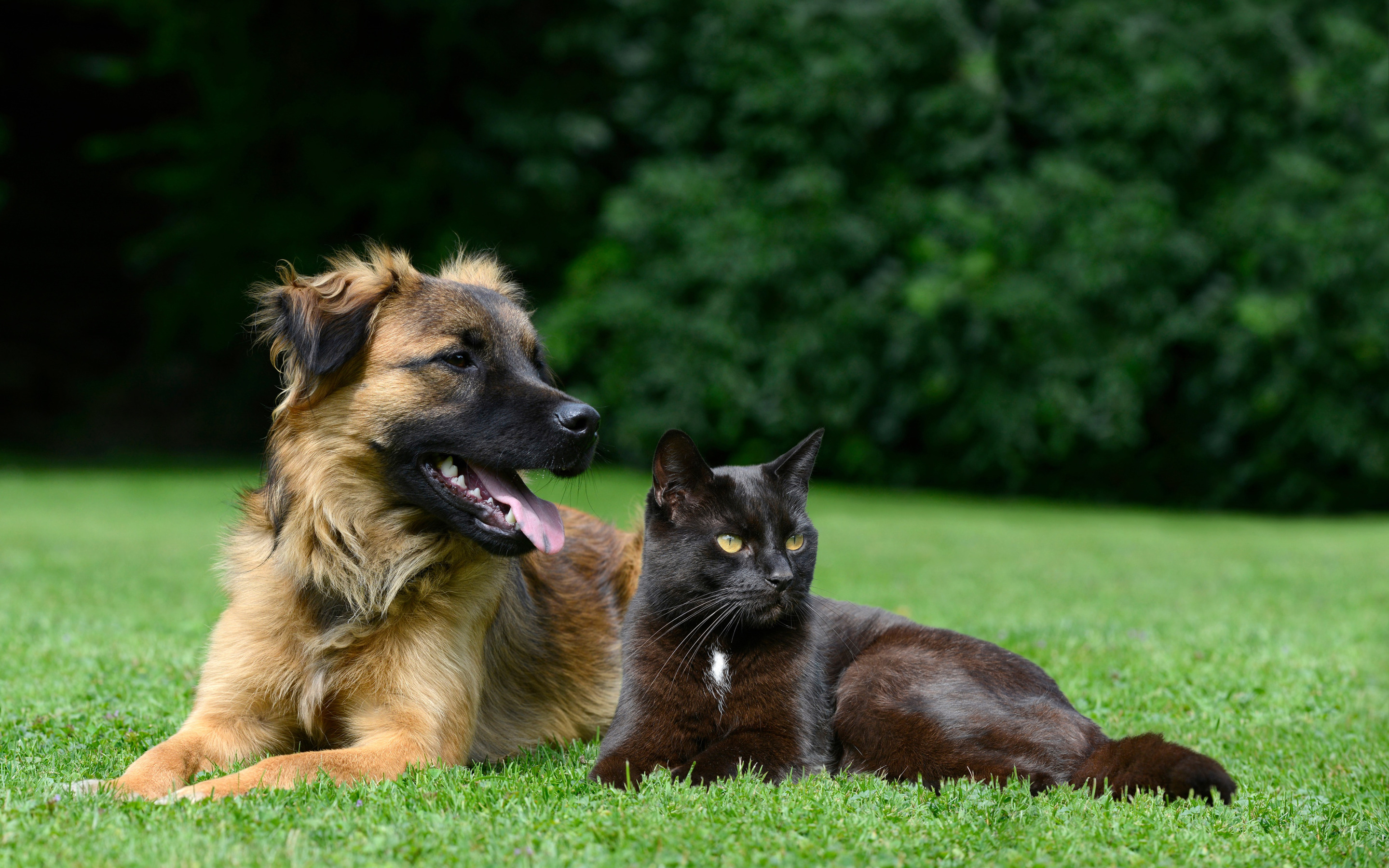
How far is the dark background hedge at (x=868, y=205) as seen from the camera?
16.9 metres

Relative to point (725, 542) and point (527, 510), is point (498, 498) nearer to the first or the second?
point (527, 510)

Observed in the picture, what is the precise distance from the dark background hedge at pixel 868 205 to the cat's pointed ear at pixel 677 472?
1312cm

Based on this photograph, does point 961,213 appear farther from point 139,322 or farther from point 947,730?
point 139,322

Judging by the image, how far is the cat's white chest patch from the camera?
4.24 meters

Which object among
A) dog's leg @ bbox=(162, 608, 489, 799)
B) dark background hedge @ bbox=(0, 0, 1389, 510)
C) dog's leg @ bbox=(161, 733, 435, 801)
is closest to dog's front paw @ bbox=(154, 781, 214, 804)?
dog's leg @ bbox=(161, 733, 435, 801)

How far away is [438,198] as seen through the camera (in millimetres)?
20125

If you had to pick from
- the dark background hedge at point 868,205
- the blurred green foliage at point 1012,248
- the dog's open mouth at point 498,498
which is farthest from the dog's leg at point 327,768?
the blurred green foliage at point 1012,248

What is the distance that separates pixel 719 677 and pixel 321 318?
1.99m

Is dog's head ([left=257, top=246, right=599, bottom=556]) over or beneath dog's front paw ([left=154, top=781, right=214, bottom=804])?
over

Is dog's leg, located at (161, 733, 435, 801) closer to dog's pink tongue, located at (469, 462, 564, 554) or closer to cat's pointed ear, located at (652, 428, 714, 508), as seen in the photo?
dog's pink tongue, located at (469, 462, 564, 554)

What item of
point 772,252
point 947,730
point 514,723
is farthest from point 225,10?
point 947,730

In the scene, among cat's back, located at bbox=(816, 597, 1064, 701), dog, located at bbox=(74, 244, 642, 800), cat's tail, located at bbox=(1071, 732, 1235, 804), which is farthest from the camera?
cat's back, located at bbox=(816, 597, 1064, 701)

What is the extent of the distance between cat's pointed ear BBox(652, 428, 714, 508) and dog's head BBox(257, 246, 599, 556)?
0.27m

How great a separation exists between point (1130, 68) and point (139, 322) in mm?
18986
